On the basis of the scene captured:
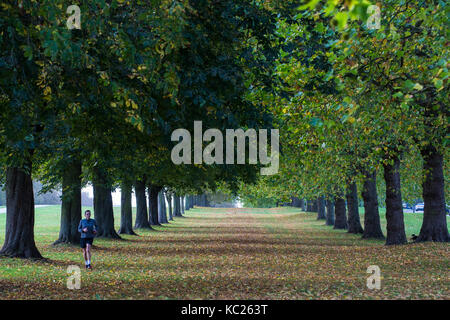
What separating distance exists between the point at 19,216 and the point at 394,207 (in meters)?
17.4

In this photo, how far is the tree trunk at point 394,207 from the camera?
28.2 metres

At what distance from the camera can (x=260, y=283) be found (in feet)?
49.3

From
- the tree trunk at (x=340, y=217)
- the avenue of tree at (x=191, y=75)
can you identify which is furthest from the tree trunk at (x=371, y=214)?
the avenue of tree at (x=191, y=75)

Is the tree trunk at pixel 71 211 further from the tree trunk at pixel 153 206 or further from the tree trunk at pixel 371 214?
the tree trunk at pixel 153 206

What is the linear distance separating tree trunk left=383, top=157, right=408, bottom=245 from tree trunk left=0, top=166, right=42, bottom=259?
1652 cm

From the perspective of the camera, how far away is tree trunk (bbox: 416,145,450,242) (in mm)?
25938

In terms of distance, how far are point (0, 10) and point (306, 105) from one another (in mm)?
10094

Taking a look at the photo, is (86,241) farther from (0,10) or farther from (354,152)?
(354,152)

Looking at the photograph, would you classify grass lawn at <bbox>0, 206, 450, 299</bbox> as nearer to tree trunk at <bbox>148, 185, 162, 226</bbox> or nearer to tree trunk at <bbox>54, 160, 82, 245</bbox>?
tree trunk at <bbox>54, 160, 82, 245</bbox>

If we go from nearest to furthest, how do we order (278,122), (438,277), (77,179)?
1. (438,277)
2. (278,122)
3. (77,179)

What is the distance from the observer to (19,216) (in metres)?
20.9

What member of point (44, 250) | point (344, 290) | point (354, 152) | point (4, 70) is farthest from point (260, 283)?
point (44, 250)

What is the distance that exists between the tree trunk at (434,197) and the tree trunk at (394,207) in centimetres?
206

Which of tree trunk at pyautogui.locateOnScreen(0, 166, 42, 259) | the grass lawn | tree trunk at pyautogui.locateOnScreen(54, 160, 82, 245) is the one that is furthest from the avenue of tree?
tree trunk at pyautogui.locateOnScreen(54, 160, 82, 245)
